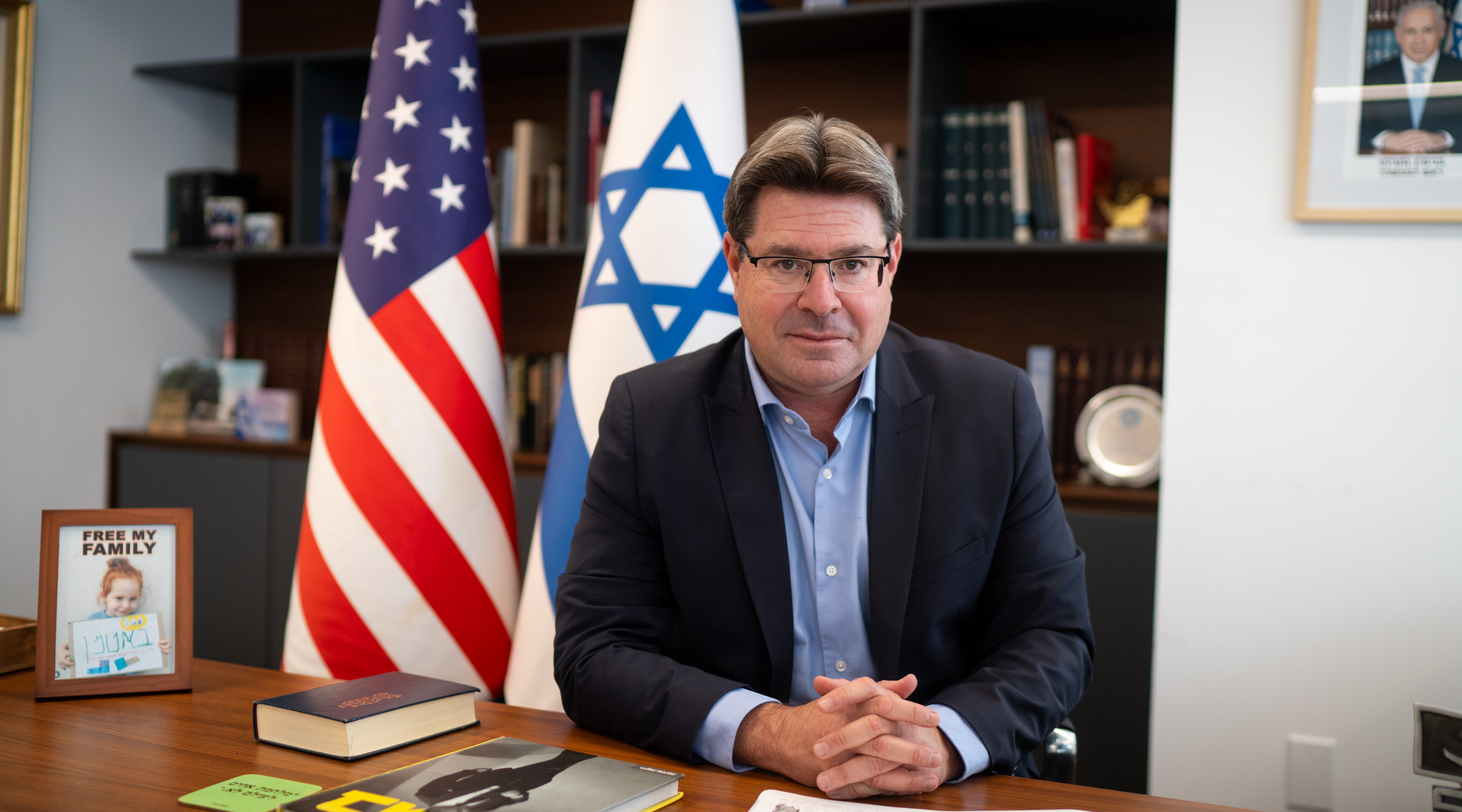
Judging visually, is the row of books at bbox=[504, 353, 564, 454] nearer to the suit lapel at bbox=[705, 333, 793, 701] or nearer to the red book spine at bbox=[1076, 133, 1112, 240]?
the red book spine at bbox=[1076, 133, 1112, 240]

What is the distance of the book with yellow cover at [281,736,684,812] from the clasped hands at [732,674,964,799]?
0.12 metres

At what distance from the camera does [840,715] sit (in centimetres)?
106

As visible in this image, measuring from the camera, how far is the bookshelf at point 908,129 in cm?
225

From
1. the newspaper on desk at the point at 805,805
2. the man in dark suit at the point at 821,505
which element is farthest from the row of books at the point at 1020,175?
the newspaper on desk at the point at 805,805

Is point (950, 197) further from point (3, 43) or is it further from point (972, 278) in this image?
point (3, 43)

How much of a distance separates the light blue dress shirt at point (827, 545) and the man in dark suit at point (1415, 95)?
123cm

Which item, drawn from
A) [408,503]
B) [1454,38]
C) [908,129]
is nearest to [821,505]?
[408,503]

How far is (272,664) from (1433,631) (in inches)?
114

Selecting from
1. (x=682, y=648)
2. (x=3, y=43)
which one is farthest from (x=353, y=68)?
(x=682, y=648)

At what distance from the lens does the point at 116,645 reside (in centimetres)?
121

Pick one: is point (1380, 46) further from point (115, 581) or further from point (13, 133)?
point (13, 133)

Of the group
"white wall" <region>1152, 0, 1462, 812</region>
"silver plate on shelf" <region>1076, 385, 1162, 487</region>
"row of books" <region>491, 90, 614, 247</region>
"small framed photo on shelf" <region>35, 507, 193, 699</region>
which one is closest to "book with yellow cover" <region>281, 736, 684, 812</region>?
"small framed photo on shelf" <region>35, 507, 193, 699</region>

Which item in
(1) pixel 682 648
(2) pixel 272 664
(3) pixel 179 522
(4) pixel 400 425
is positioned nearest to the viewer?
(3) pixel 179 522

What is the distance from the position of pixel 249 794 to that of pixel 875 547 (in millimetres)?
750
